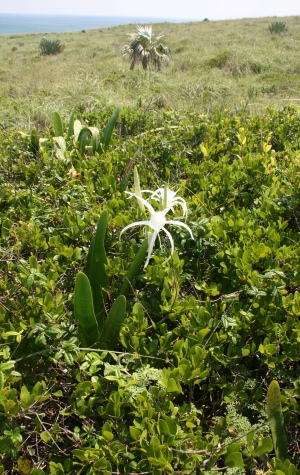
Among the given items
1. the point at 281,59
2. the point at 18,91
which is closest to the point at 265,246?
the point at 18,91

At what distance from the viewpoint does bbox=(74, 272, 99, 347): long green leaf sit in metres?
1.28

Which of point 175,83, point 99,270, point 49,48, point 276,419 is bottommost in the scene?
point 276,419

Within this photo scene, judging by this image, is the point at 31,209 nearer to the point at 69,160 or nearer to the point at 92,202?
the point at 92,202

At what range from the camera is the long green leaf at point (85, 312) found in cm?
128

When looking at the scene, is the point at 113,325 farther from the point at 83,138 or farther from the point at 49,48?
the point at 49,48

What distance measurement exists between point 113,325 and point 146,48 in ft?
40.0

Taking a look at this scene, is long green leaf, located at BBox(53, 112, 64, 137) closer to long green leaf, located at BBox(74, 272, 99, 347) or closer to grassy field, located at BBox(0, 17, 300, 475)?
grassy field, located at BBox(0, 17, 300, 475)

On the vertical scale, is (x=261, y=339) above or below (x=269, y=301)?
below

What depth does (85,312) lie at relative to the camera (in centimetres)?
134

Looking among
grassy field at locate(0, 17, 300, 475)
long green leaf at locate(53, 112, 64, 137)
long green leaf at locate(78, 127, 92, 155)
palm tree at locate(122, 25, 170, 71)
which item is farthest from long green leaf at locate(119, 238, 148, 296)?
palm tree at locate(122, 25, 170, 71)

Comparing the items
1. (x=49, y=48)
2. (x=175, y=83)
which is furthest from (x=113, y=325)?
(x=49, y=48)

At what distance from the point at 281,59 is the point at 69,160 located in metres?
13.1

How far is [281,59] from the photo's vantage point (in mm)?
13281

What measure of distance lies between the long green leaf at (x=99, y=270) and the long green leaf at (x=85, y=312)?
0.09 meters
